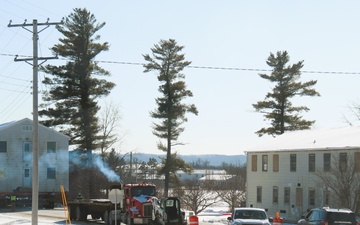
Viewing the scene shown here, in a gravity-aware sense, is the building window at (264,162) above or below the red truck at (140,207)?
above

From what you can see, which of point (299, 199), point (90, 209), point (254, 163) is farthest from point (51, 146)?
point (299, 199)

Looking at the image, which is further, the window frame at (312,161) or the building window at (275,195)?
the building window at (275,195)

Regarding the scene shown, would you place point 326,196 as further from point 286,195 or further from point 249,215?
point 249,215

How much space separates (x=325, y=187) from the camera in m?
48.7

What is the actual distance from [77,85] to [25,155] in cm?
1047

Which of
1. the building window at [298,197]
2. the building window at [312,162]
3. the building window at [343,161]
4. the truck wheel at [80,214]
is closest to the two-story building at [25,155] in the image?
the truck wheel at [80,214]

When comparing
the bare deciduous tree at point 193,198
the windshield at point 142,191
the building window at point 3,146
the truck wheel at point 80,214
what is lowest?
the bare deciduous tree at point 193,198

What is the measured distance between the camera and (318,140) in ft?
178

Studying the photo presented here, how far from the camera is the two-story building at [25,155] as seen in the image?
65125 millimetres

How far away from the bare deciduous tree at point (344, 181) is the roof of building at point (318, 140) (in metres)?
0.97

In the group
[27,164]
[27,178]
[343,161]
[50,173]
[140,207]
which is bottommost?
[140,207]

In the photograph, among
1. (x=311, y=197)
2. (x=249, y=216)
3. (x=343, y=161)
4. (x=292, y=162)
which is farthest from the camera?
(x=292, y=162)

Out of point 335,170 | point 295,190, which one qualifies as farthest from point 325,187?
point 295,190

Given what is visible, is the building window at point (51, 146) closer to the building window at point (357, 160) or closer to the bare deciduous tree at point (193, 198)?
the bare deciduous tree at point (193, 198)
